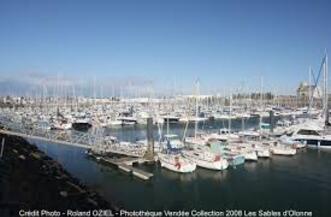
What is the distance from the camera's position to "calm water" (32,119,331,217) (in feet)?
78.9

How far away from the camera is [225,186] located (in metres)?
28.4

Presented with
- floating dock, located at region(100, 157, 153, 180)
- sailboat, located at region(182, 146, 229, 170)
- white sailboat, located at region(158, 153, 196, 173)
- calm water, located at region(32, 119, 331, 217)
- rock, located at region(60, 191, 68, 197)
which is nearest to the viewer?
rock, located at region(60, 191, 68, 197)

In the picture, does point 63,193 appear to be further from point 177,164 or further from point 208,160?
point 208,160

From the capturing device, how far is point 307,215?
72.1ft

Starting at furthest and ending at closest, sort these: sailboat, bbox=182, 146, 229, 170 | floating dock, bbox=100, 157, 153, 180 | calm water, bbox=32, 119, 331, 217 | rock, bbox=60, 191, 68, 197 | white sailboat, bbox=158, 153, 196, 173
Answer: sailboat, bbox=182, 146, 229, 170, white sailboat, bbox=158, 153, 196, 173, floating dock, bbox=100, 157, 153, 180, calm water, bbox=32, 119, 331, 217, rock, bbox=60, 191, 68, 197

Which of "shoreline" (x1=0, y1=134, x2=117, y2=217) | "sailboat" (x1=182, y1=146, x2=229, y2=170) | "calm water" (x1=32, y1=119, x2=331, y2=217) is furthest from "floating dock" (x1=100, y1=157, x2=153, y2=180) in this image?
"shoreline" (x1=0, y1=134, x2=117, y2=217)

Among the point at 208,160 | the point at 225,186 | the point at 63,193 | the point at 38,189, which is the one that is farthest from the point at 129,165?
the point at 63,193

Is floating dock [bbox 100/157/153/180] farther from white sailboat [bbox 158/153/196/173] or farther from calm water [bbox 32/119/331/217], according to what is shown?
white sailboat [bbox 158/153/196/173]

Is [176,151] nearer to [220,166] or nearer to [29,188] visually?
[220,166]

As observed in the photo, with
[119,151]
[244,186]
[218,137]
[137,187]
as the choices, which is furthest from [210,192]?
[218,137]

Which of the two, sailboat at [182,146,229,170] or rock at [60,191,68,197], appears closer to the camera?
rock at [60,191,68,197]

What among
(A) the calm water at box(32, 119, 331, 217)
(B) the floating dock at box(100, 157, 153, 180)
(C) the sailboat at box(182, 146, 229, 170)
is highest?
(C) the sailboat at box(182, 146, 229, 170)

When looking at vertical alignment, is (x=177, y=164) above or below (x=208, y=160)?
below

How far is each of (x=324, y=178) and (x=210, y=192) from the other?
33.9 feet
